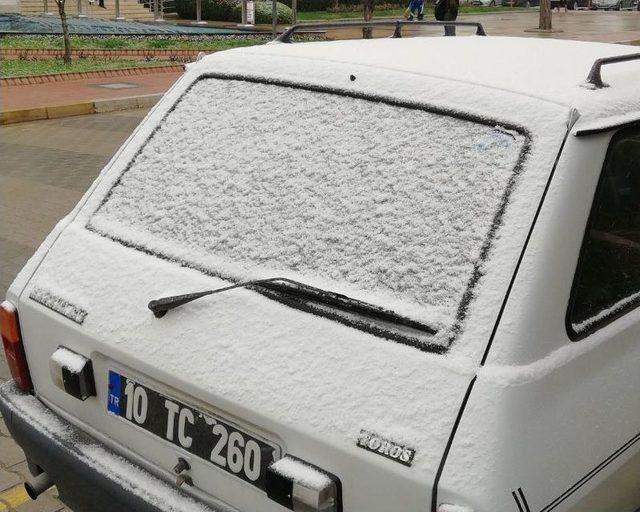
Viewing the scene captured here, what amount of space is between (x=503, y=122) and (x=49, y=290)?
1.41 metres

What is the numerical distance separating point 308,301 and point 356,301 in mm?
140

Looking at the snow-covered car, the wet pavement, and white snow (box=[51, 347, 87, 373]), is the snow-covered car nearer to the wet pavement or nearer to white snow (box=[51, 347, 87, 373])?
white snow (box=[51, 347, 87, 373])

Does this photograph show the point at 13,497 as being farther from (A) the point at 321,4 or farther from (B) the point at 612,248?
(A) the point at 321,4

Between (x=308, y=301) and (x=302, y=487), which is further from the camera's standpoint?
(x=308, y=301)

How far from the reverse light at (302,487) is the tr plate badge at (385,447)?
12 centimetres

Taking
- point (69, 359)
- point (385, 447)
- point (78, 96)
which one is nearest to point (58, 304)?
point (69, 359)

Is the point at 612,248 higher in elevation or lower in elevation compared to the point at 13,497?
higher

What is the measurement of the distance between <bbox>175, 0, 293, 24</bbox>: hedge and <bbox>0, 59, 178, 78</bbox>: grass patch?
40.8 ft

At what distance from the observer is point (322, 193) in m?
2.18

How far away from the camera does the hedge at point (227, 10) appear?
28953 millimetres

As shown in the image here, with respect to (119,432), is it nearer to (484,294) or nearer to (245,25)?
(484,294)

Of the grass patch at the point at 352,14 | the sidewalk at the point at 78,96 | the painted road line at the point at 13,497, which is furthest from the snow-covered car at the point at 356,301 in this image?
the grass patch at the point at 352,14

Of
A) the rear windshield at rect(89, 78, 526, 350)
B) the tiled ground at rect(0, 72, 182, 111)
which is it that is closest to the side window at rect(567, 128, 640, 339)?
the rear windshield at rect(89, 78, 526, 350)

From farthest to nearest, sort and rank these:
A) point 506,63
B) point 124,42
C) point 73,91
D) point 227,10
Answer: point 227,10
point 124,42
point 73,91
point 506,63
